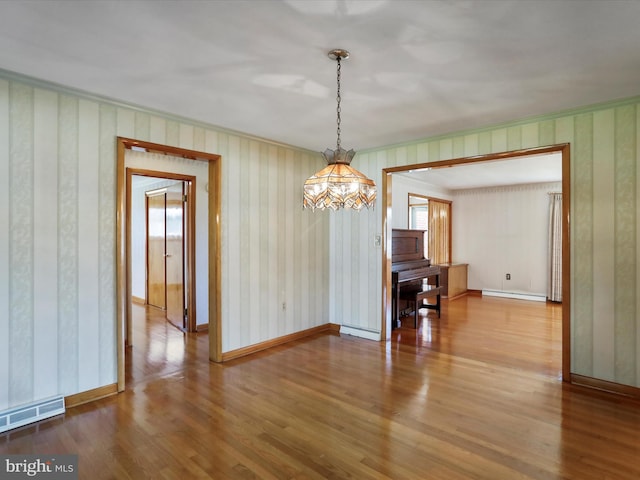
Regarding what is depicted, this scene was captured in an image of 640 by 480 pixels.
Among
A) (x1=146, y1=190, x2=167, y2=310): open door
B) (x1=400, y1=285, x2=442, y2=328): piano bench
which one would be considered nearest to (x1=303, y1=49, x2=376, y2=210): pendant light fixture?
(x1=400, y1=285, x2=442, y2=328): piano bench

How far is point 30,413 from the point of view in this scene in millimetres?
2520

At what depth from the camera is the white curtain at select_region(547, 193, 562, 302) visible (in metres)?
6.98

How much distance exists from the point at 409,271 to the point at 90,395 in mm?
4001

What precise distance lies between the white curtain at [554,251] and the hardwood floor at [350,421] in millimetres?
3537

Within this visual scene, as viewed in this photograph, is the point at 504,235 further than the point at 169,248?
Yes

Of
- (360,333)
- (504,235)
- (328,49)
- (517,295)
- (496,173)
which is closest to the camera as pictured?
(328,49)

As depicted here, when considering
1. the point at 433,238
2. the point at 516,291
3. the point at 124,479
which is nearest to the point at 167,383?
the point at 124,479

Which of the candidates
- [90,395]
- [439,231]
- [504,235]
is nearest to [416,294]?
[439,231]

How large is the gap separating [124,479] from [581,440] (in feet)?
8.96

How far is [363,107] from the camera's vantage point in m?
3.13

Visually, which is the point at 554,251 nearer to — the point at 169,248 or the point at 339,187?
the point at 339,187

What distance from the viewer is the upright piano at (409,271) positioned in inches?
200

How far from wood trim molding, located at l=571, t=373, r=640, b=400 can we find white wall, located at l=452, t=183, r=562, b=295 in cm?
459

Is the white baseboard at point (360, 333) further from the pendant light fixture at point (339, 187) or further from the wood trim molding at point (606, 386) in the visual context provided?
the pendant light fixture at point (339, 187)
